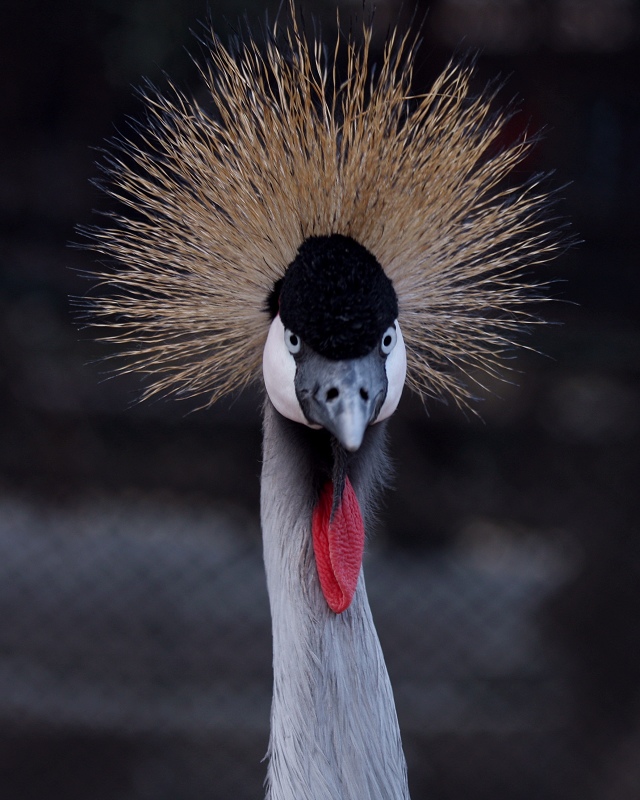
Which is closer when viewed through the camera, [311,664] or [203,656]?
[311,664]

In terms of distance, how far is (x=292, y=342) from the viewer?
0.81 m

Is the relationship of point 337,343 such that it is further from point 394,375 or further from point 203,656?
point 203,656

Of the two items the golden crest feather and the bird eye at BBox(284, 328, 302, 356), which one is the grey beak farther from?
the golden crest feather

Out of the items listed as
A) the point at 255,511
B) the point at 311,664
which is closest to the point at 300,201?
the point at 311,664

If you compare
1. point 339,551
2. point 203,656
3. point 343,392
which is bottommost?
point 203,656

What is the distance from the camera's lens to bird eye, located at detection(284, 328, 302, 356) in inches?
31.5

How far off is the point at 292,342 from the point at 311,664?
1.01 feet

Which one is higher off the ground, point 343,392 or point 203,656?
point 343,392

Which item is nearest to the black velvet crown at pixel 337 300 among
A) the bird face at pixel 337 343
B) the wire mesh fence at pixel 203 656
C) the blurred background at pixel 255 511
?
the bird face at pixel 337 343

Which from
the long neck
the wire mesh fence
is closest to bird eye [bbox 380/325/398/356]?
the long neck

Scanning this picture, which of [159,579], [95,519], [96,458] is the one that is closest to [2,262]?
[96,458]

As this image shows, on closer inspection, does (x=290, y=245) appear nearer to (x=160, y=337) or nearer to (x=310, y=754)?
(x=160, y=337)

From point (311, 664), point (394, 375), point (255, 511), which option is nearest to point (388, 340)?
point (394, 375)

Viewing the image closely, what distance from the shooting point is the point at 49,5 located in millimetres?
1681
